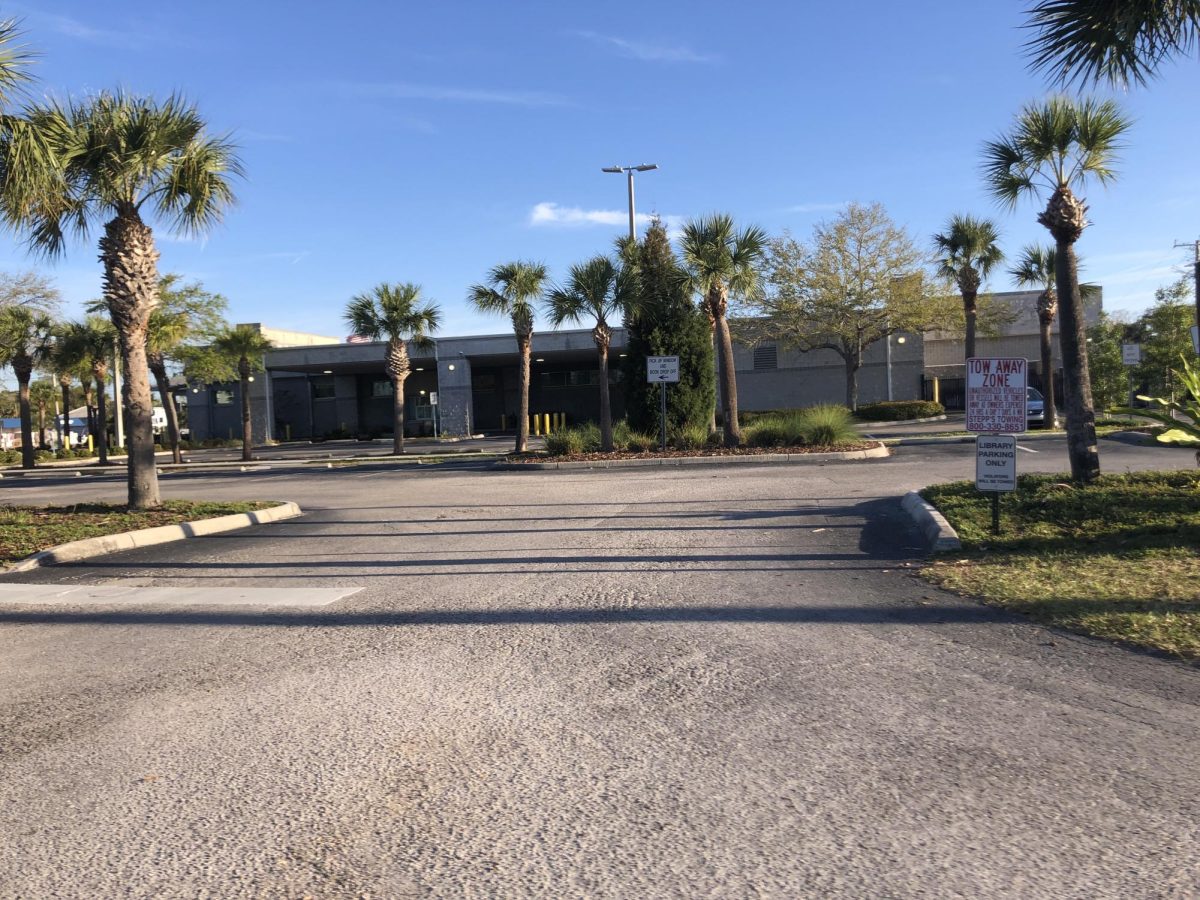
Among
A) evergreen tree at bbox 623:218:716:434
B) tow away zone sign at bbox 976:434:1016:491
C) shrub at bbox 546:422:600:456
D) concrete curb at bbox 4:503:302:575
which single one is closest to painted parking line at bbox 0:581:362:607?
concrete curb at bbox 4:503:302:575

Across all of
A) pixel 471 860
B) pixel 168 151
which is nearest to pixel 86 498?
pixel 168 151

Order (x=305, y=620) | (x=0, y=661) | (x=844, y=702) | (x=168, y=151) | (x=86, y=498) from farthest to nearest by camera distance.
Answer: (x=86, y=498), (x=168, y=151), (x=305, y=620), (x=0, y=661), (x=844, y=702)

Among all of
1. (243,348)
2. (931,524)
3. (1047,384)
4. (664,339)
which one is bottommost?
(931,524)

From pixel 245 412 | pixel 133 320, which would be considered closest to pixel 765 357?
pixel 245 412

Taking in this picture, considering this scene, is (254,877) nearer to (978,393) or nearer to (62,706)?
(62,706)

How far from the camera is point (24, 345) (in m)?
32.6

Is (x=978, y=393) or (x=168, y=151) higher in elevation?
(x=168, y=151)

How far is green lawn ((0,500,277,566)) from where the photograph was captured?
10875 millimetres

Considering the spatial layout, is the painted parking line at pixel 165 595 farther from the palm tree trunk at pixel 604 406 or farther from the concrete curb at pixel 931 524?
the palm tree trunk at pixel 604 406

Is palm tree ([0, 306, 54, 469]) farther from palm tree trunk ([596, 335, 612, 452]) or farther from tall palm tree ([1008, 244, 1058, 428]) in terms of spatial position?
tall palm tree ([1008, 244, 1058, 428])

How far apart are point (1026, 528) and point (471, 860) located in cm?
826

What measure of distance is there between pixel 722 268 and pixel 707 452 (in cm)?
481

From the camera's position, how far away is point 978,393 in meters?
9.59

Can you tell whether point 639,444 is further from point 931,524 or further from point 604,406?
point 931,524
